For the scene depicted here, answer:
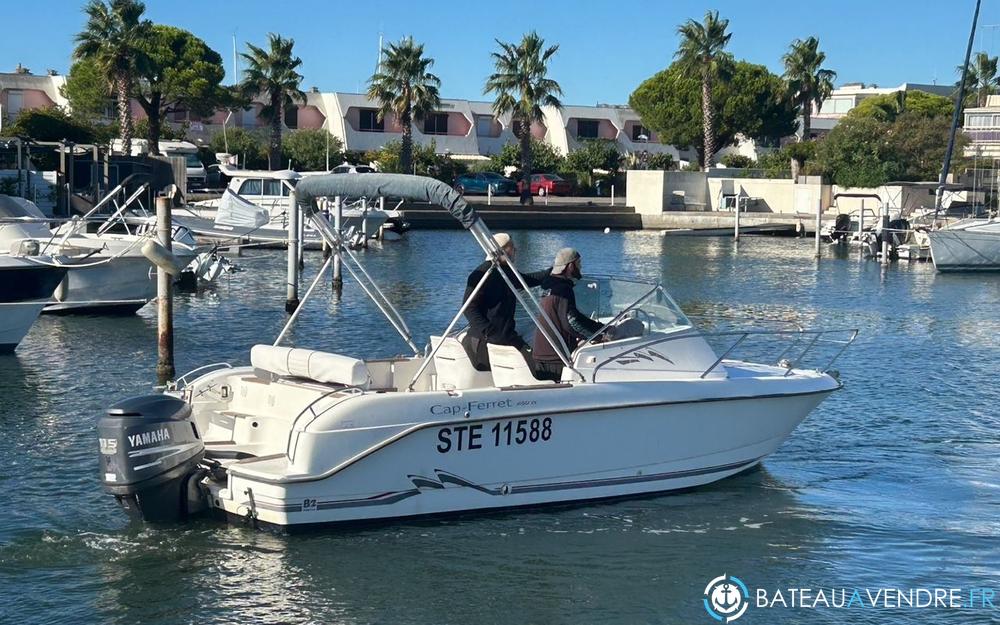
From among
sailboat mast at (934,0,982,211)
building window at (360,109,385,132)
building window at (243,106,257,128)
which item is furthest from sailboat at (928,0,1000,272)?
building window at (243,106,257,128)

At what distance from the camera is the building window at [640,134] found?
93312 mm

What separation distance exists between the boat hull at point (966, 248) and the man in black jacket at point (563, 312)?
31.6 metres

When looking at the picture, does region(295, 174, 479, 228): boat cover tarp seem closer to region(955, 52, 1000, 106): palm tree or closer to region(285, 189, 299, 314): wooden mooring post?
region(285, 189, 299, 314): wooden mooring post

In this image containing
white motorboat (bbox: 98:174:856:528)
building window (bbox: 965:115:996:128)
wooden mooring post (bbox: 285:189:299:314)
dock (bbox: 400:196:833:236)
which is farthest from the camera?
building window (bbox: 965:115:996:128)

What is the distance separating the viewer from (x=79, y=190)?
47.5m

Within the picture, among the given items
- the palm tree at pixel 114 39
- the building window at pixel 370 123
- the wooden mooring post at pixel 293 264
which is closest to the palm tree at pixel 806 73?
the building window at pixel 370 123

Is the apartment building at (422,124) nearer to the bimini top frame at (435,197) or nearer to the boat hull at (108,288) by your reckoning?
the boat hull at (108,288)

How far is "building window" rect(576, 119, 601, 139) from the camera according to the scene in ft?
293

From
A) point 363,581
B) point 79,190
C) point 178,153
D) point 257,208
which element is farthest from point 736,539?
point 178,153

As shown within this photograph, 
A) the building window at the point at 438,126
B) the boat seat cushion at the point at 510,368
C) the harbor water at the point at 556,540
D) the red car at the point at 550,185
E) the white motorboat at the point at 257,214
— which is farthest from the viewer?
the building window at the point at 438,126

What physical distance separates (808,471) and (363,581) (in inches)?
227

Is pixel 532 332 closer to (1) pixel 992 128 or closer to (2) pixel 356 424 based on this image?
(2) pixel 356 424

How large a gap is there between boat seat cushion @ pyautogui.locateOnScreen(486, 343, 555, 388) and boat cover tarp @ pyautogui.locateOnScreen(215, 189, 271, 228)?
2722 centimetres

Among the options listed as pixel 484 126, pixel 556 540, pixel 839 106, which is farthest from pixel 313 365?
pixel 839 106
